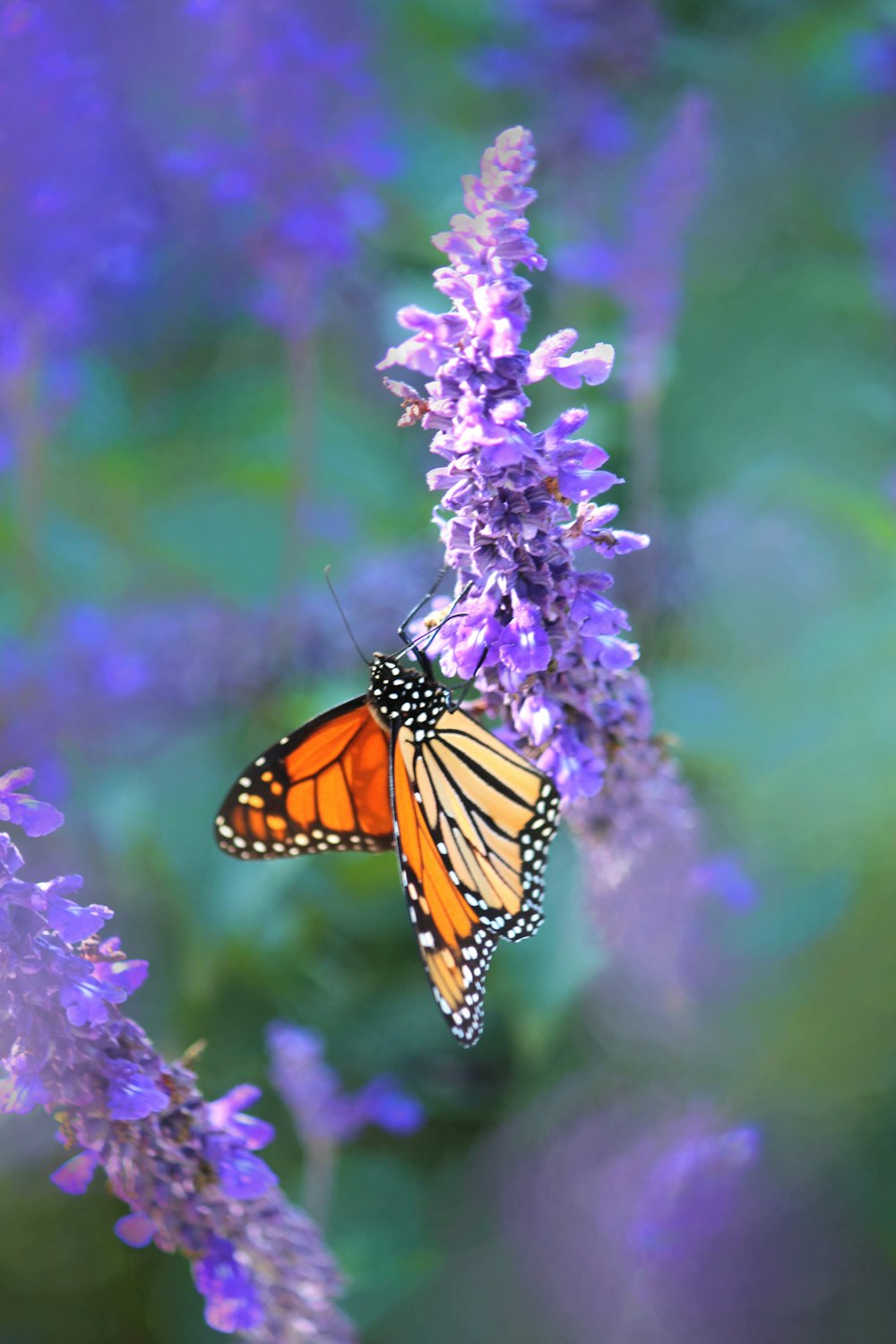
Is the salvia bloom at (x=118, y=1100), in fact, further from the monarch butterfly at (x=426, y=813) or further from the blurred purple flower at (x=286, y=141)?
the blurred purple flower at (x=286, y=141)

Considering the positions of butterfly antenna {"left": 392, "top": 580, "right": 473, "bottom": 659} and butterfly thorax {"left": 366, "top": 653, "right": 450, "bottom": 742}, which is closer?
butterfly antenna {"left": 392, "top": 580, "right": 473, "bottom": 659}

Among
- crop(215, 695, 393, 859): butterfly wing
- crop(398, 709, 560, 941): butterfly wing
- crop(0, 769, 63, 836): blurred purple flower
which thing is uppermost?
crop(215, 695, 393, 859): butterfly wing

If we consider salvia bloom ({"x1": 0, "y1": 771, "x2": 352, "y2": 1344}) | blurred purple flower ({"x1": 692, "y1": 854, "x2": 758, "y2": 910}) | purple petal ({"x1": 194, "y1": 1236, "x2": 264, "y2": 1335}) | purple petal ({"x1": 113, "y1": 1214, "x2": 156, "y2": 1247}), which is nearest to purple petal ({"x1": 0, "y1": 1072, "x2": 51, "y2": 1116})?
salvia bloom ({"x1": 0, "y1": 771, "x2": 352, "y2": 1344})

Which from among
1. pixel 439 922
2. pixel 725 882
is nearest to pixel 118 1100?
pixel 439 922

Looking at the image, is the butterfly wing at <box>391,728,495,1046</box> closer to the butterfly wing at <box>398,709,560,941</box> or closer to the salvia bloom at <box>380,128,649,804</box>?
the butterfly wing at <box>398,709,560,941</box>

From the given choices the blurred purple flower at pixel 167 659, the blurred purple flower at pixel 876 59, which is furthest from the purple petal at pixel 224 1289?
the blurred purple flower at pixel 876 59

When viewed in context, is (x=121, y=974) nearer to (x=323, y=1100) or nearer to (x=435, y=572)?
(x=323, y=1100)

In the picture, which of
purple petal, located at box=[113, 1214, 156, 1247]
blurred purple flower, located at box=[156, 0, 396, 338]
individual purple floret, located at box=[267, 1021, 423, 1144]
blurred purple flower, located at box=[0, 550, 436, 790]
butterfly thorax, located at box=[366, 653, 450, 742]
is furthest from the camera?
blurred purple flower, located at box=[0, 550, 436, 790]
